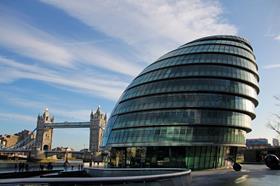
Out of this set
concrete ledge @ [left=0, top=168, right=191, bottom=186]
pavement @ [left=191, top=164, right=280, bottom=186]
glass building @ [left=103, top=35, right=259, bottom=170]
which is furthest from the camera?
glass building @ [left=103, top=35, right=259, bottom=170]

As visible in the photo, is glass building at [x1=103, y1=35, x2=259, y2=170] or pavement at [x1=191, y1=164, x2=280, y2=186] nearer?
pavement at [x1=191, y1=164, x2=280, y2=186]

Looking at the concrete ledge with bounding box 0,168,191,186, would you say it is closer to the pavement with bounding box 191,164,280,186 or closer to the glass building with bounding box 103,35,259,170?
the pavement with bounding box 191,164,280,186

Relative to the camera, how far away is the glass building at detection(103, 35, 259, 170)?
56.0 meters

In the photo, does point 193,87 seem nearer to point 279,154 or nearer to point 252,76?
point 252,76

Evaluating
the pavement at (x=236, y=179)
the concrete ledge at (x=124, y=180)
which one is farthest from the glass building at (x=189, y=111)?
the concrete ledge at (x=124, y=180)

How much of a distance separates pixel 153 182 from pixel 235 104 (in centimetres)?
4392

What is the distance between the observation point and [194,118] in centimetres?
5638

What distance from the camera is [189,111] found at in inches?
2240

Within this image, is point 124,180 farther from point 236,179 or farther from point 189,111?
point 189,111

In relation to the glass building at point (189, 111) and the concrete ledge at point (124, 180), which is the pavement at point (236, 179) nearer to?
the concrete ledge at point (124, 180)

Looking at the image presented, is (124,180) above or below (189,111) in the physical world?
below

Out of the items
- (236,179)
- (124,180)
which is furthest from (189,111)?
(124,180)

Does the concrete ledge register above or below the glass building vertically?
below

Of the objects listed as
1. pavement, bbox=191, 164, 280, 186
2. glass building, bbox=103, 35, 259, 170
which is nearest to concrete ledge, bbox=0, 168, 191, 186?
pavement, bbox=191, 164, 280, 186
